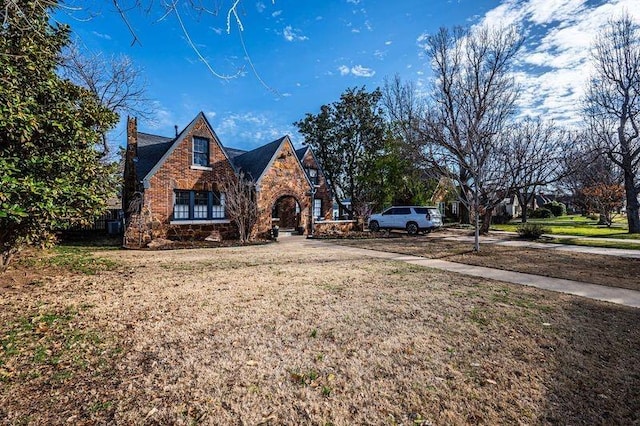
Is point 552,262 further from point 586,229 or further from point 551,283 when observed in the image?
point 586,229

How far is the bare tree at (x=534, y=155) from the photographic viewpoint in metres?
17.9

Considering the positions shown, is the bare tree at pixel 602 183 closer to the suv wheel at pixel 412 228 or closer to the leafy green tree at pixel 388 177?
the leafy green tree at pixel 388 177

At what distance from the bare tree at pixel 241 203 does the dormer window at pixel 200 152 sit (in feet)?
5.22

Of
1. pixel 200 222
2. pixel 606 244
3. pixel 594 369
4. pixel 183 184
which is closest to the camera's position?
pixel 594 369

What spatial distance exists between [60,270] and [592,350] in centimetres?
1103

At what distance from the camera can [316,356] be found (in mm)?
3475

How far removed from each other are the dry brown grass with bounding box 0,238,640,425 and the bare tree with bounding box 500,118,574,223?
12.8 m

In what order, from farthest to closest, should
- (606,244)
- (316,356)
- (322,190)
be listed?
(322,190), (606,244), (316,356)

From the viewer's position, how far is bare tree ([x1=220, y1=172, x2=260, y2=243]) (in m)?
15.7

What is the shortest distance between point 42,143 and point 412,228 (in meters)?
19.0

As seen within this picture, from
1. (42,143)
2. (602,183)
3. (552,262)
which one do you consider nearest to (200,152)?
(42,143)

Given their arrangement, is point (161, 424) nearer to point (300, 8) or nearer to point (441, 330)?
point (441, 330)

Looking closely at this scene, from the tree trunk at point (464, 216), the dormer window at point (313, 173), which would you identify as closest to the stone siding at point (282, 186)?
the dormer window at point (313, 173)

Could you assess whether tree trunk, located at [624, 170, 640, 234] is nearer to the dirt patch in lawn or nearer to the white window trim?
the dirt patch in lawn
